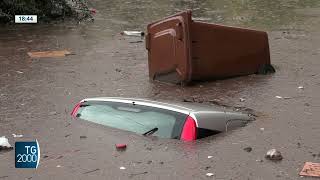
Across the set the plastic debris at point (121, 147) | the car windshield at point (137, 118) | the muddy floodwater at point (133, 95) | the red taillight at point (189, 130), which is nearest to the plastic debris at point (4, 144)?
the muddy floodwater at point (133, 95)

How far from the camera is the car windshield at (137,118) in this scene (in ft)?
21.5

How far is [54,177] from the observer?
5.71 metres

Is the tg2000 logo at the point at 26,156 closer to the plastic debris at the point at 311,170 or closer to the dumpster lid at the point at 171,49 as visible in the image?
the plastic debris at the point at 311,170

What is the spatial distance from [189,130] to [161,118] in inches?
Result: 15.4

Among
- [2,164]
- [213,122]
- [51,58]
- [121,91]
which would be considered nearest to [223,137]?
[213,122]

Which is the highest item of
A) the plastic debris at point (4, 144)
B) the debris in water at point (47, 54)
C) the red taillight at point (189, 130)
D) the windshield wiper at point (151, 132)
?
the red taillight at point (189, 130)

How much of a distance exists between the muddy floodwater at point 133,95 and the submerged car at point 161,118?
12 cm

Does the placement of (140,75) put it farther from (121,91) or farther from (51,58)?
(51,58)

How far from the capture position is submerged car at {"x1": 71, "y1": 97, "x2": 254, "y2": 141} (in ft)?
21.2

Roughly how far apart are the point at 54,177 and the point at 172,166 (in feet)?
4.21

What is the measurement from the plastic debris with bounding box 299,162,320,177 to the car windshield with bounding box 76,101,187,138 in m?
1.50
